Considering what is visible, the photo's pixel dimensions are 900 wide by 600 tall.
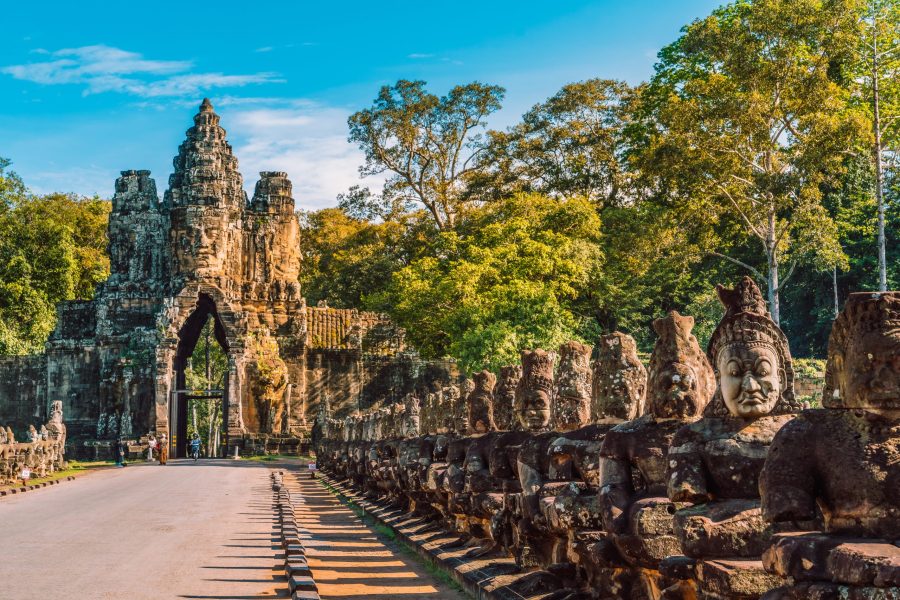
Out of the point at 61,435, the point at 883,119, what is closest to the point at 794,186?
the point at 883,119

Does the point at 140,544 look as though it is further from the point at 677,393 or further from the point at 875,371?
the point at 875,371

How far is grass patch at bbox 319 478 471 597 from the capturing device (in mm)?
9672

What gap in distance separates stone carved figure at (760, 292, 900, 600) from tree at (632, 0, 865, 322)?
2639 cm

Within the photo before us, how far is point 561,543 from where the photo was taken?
Result: 25.0ft

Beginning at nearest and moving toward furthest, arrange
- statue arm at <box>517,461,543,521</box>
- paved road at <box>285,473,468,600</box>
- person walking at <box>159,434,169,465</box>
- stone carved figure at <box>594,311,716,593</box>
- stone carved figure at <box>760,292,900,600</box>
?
stone carved figure at <box>760,292,900,600</box>, stone carved figure at <box>594,311,716,593</box>, statue arm at <box>517,461,543,521</box>, paved road at <box>285,473,468,600</box>, person walking at <box>159,434,169,465</box>

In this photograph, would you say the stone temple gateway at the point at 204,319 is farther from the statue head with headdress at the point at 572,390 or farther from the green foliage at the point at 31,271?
the statue head with headdress at the point at 572,390

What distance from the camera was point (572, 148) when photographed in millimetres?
51031

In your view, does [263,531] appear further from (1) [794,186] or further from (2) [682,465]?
(1) [794,186]

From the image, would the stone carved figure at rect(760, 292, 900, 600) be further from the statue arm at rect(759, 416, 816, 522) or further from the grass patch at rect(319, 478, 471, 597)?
the grass patch at rect(319, 478, 471, 597)

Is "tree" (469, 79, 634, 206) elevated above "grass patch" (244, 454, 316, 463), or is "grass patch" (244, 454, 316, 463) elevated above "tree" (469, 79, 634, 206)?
"tree" (469, 79, 634, 206)

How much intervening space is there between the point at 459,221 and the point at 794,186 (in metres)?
24.2

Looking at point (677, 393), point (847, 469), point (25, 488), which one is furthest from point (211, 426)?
point (847, 469)

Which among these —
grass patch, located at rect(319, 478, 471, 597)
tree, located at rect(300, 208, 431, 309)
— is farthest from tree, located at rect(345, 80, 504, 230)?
grass patch, located at rect(319, 478, 471, 597)

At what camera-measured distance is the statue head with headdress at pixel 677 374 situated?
6.16m
